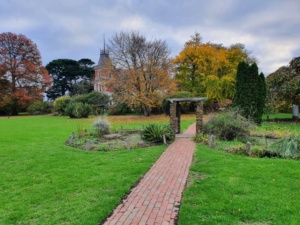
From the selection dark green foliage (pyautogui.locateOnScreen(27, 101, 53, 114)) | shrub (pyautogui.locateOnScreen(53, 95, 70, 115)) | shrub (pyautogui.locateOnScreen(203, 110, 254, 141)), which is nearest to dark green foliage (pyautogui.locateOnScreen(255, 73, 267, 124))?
shrub (pyautogui.locateOnScreen(203, 110, 254, 141))

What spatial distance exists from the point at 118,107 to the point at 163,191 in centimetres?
2740

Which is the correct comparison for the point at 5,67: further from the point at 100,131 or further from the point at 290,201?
the point at 290,201

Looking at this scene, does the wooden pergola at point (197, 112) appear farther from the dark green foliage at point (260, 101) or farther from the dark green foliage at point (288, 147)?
the dark green foliage at point (260, 101)

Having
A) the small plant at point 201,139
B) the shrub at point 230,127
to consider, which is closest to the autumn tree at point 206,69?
the shrub at point 230,127

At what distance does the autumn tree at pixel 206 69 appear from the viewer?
27.4 metres

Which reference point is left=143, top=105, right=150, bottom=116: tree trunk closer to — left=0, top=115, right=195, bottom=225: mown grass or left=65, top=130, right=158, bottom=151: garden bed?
left=65, top=130, right=158, bottom=151: garden bed

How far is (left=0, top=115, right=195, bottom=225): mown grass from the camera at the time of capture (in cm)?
405

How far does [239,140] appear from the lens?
1096 centimetres

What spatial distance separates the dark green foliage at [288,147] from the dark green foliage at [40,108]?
3657 cm

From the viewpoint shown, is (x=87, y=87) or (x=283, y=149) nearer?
(x=283, y=149)

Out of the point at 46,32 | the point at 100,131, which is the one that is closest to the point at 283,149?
the point at 100,131

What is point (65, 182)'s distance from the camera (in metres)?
5.72

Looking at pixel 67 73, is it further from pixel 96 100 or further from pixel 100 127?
pixel 100 127

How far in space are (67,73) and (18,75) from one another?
1468 cm
